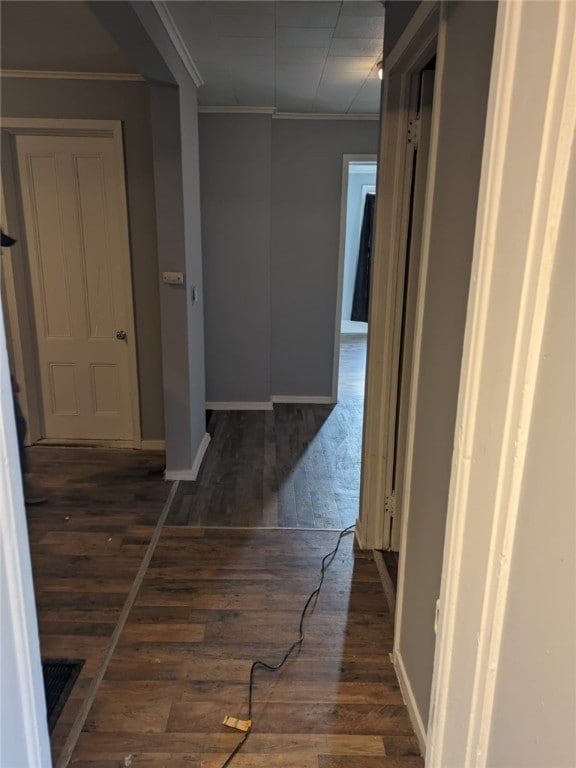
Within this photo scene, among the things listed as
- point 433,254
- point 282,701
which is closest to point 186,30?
point 433,254

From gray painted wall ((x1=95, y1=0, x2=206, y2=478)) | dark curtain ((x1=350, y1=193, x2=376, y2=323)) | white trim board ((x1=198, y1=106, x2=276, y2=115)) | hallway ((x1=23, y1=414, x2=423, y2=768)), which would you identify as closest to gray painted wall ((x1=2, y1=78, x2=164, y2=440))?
gray painted wall ((x1=95, y1=0, x2=206, y2=478))

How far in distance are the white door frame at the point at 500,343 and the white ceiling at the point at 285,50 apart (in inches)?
82.7

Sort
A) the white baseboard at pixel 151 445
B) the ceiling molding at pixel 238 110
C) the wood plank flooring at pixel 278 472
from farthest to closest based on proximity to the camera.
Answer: the ceiling molding at pixel 238 110
the white baseboard at pixel 151 445
the wood plank flooring at pixel 278 472

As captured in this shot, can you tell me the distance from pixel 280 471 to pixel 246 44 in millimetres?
2556

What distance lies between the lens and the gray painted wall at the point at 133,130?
3.44 metres

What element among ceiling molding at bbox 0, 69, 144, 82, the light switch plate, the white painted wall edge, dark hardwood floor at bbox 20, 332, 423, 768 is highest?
ceiling molding at bbox 0, 69, 144, 82

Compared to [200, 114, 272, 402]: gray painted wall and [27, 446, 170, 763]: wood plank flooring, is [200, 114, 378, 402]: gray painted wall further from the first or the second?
[27, 446, 170, 763]: wood plank flooring

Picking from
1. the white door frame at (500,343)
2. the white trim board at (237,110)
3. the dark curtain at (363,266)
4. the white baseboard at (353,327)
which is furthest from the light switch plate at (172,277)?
the white baseboard at (353,327)

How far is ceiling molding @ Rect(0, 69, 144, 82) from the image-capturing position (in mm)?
3361

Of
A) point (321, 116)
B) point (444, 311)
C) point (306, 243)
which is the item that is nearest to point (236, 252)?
point (306, 243)

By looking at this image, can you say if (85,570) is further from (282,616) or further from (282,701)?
(282,701)

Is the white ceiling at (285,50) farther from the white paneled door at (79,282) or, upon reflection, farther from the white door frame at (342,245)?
the white paneled door at (79,282)

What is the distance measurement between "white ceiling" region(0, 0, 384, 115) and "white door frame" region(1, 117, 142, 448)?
333 mm

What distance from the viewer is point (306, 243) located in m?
4.75
